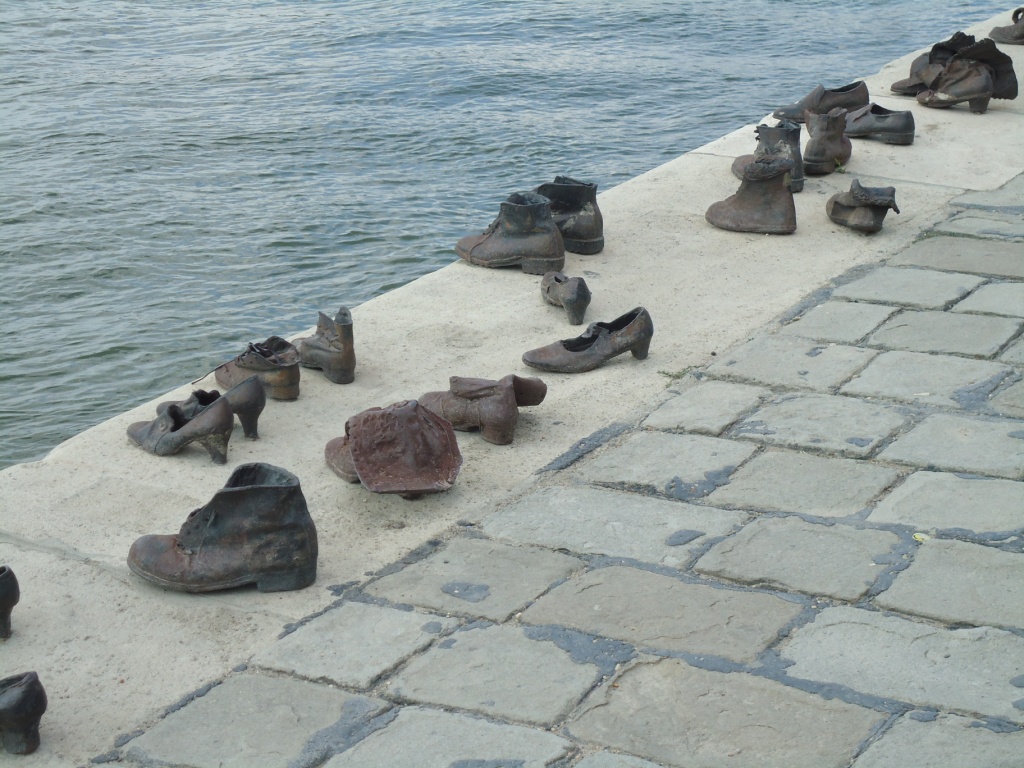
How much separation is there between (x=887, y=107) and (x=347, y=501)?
5.37 metres

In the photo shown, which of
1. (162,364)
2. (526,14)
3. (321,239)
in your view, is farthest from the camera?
(526,14)

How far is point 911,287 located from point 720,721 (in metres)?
3.07

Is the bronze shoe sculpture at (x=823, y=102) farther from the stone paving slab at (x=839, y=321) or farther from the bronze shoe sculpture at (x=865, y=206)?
the stone paving slab at (x=839, y=321)

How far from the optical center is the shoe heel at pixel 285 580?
3.32 metres

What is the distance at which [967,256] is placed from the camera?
5.66 m

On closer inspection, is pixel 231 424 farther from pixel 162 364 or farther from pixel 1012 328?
pixel 1012 328

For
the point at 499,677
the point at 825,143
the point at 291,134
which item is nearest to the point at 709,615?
the point at 499,677

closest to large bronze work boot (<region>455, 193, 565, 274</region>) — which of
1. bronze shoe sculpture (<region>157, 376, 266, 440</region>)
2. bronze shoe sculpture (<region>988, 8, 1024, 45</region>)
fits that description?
bronze shoe sculpture (<region>157, 376, 266, 440</region>)

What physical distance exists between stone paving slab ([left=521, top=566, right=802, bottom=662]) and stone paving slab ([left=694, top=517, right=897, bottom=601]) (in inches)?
3.6

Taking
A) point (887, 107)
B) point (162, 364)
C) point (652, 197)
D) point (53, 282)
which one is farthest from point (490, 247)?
point (887, 107)

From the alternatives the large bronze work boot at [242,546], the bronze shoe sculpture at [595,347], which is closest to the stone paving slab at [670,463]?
the bronze shoe sculpture at [595,347]

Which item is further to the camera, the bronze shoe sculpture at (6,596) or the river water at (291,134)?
the river water at (291,134)

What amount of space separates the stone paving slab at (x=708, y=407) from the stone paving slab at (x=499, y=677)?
131cm

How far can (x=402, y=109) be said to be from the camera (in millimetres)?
10250
